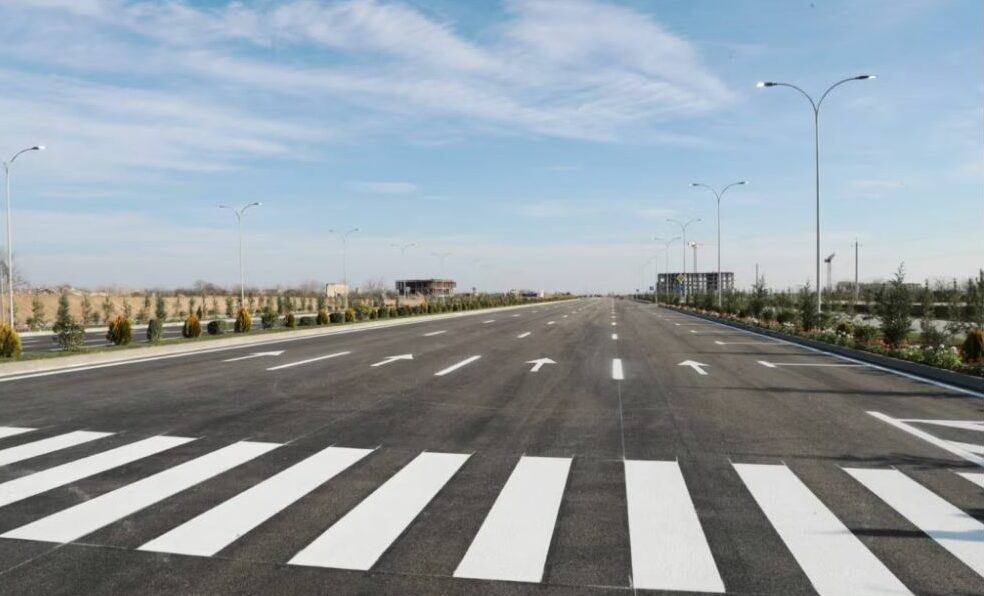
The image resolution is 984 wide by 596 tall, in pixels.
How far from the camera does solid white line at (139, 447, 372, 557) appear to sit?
4641 mm

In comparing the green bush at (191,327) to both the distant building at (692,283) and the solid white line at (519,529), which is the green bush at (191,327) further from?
the distant building at (692,283)

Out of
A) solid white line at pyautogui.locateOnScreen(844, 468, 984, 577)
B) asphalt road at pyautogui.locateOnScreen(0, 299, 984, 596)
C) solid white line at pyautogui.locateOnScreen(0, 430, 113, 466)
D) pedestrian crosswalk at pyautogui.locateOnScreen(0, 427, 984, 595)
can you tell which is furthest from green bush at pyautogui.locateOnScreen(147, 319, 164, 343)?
solid white line at pyautogui.locateOnScreen(844, 468, 984, 577)

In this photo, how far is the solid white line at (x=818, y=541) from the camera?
3.98m

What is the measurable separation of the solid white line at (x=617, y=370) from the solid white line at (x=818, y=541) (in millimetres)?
7344

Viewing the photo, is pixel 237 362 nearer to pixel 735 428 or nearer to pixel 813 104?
pixel 735 428

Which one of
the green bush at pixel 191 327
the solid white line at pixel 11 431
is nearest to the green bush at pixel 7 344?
the green bush at pixel 191 327

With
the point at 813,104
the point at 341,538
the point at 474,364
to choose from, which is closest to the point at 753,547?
the point at 341,538

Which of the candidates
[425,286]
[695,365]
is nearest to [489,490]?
[695,365]

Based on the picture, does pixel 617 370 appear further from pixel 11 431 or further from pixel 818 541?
pixel 11 431

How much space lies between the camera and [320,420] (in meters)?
9.15

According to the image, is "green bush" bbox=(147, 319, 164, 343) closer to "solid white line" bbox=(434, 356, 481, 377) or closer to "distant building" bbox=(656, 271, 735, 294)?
"solid white line" bbox=(434, 356, 481, 377)

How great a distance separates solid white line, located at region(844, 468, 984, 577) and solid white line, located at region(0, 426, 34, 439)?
985cm

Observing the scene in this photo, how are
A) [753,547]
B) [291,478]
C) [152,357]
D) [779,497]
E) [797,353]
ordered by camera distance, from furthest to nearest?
[797,353]
[152,357]
[291,478]
[779,497]
[753,547]

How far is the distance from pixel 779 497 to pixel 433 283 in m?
174
